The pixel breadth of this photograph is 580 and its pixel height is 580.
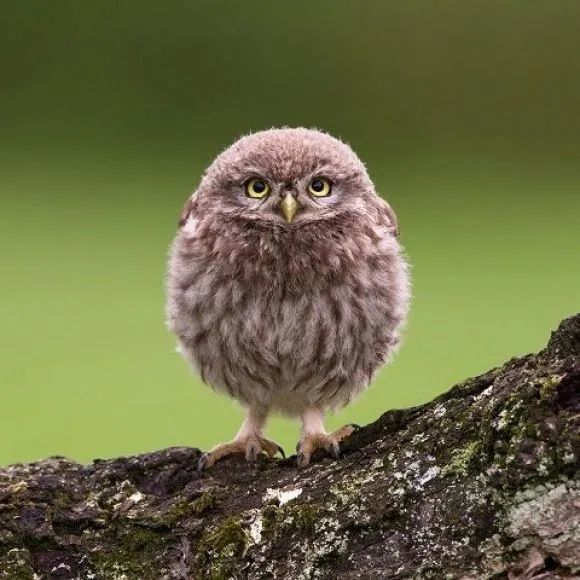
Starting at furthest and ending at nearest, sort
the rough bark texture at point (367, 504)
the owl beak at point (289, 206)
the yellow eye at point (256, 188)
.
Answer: the yellow eye at point (256, 188), the owl beak at point (289, 206), the rough bark texture at point (367, 504)

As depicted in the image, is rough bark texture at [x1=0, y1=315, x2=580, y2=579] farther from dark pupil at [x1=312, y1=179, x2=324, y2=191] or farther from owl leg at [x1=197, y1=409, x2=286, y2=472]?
dark pupil at [x1=312, y1=179, x2=324, y2=191]

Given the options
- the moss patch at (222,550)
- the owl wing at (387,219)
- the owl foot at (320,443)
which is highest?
the owl wing at (387,219)

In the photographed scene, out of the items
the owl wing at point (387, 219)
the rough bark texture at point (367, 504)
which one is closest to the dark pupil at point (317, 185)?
the owl wing at point (387, 219)

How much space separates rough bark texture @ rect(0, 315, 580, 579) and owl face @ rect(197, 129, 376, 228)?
937 millimetres

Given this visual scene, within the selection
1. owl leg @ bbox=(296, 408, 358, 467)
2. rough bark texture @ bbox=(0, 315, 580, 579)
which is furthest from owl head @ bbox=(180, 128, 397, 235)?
rough bark texture @ bbox=(0, 315, 580, 579)

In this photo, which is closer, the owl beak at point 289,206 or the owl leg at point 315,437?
the owl leg at point 315,437

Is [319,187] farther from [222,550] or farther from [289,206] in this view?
[222,550]

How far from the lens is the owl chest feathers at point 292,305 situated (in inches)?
136

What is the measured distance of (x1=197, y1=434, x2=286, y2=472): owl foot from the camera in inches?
115

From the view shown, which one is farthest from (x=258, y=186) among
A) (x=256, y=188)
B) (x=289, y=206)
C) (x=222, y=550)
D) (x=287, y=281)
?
(x=222, y=550)

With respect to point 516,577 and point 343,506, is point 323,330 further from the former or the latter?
point 516,577

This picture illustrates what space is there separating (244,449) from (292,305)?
46cm

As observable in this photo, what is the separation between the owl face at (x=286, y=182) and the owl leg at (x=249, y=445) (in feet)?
2.12

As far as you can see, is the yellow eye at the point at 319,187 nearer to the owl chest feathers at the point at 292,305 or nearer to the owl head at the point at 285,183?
the owl head at the point at 285,183
